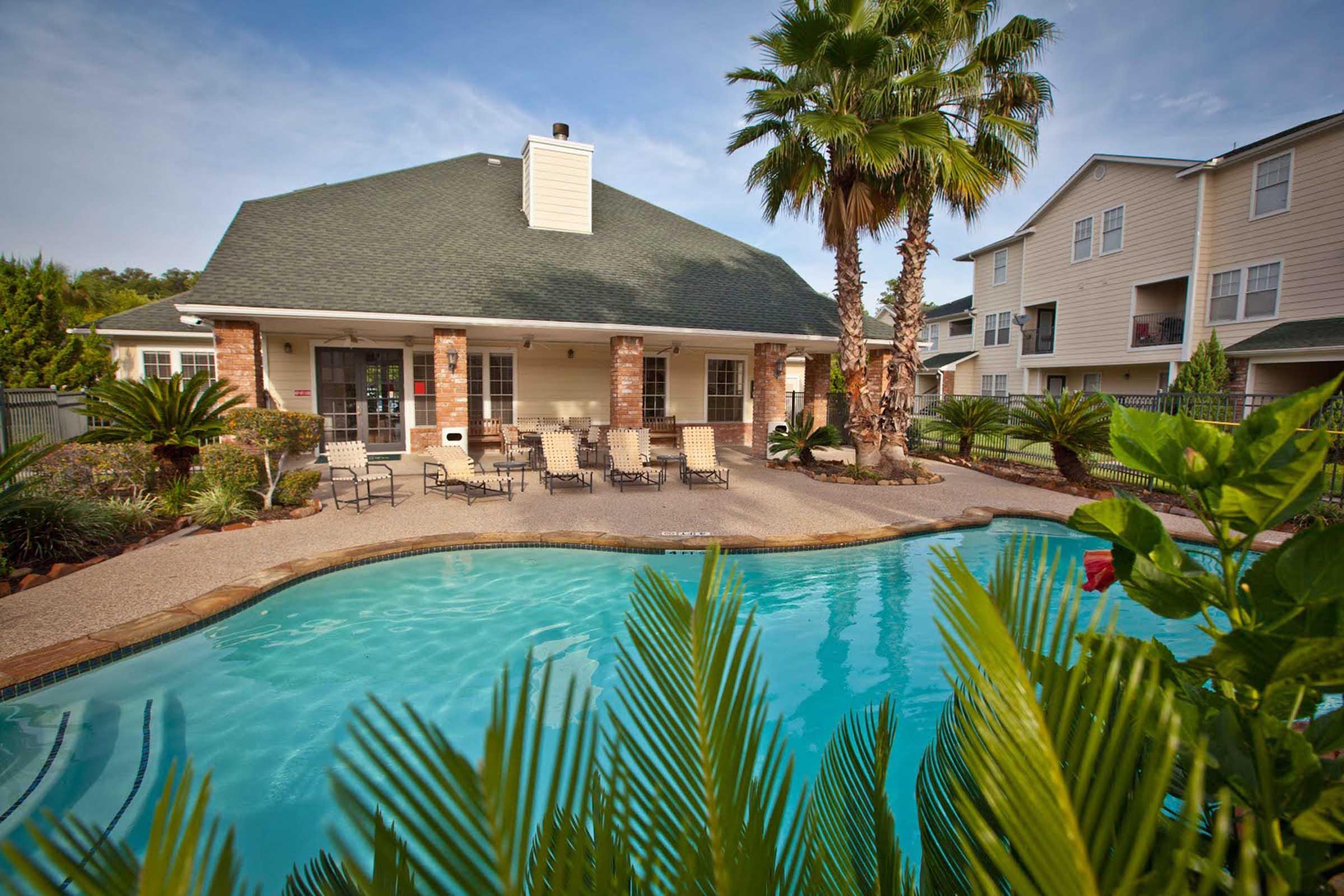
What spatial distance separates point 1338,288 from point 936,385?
1619 cm

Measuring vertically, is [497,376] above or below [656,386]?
above

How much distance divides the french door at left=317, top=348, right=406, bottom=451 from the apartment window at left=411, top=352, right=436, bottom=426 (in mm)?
288

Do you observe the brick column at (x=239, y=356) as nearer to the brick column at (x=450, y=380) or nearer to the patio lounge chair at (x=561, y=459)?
the brick column at (x=450, y=380)

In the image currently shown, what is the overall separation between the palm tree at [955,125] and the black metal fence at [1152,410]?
262cm

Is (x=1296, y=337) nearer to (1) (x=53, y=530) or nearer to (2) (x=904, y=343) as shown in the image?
(2) (x=904, y=343)

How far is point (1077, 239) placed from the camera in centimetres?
2297

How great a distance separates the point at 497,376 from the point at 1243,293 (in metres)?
22.2

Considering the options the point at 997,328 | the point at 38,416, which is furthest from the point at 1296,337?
the point at 38,416

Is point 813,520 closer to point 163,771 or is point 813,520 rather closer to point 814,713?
point 814,713

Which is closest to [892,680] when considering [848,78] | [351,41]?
[848,78]

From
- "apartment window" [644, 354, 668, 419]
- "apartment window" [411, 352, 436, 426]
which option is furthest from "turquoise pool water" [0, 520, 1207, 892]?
"apartment window" [644, 354, 668, 419]

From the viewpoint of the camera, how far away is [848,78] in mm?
10719

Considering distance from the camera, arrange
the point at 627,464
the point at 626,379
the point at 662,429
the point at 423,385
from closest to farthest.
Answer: the point at 627,464 < the point at 626,379 < the point at 423,385 < the point at 662,429

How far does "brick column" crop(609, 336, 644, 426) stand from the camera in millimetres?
13945
